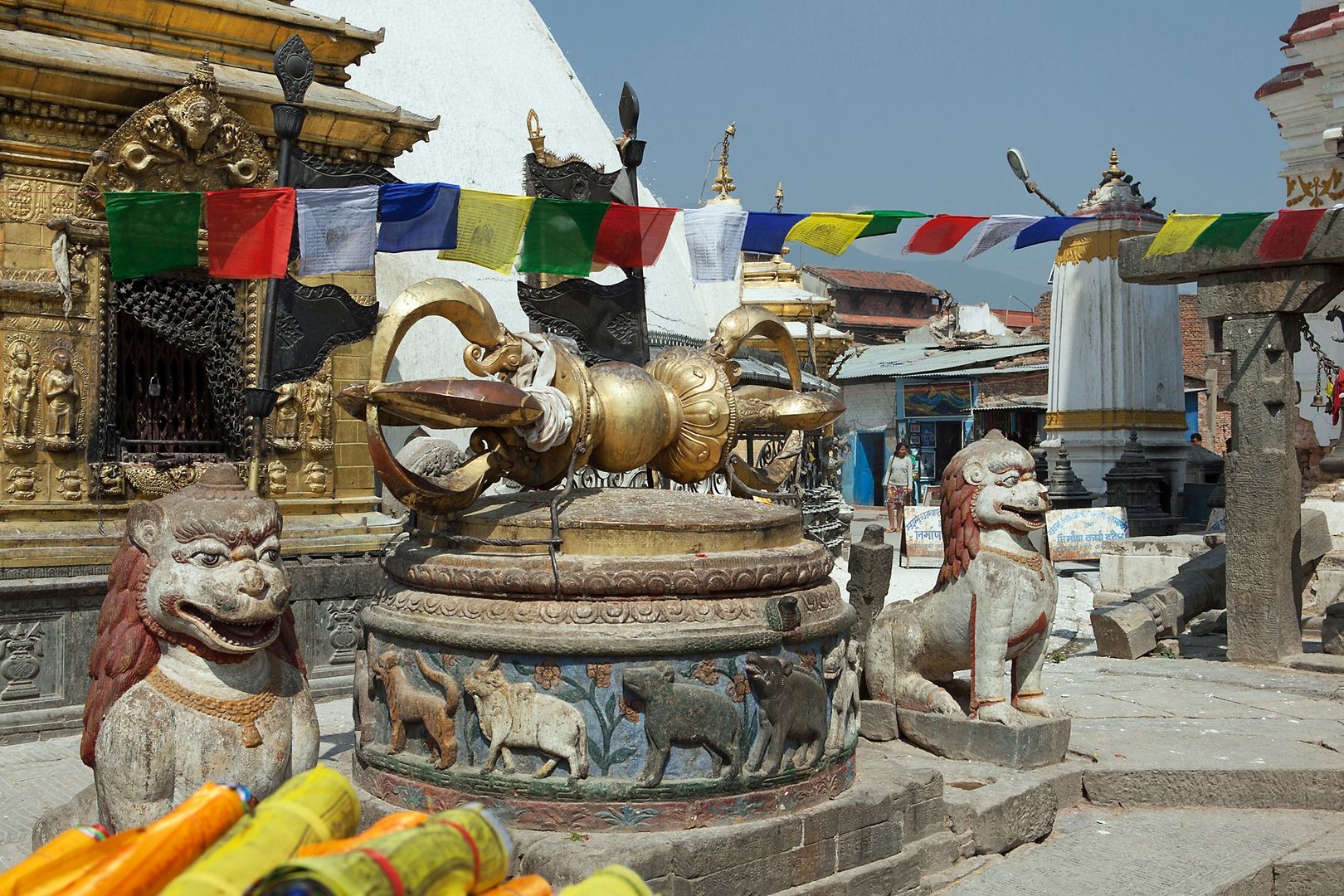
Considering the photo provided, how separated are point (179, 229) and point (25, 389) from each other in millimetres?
1992

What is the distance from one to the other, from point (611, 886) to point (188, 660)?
1948 millimetres

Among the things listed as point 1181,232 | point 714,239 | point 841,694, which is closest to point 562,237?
point 714,239

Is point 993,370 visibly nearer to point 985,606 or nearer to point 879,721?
point 879,721

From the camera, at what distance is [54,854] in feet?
8.39

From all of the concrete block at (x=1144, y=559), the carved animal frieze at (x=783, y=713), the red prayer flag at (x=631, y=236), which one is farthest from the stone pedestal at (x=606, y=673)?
the concrete block at (x=1144, y=559)

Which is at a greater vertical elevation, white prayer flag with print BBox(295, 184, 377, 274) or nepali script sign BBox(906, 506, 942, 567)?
white prayer flag with print BBox(295, 184, 377, 274)

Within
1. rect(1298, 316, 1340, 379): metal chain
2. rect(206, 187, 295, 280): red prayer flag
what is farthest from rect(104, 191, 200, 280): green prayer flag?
rect(1298, 316, 1340, 379): metal chain

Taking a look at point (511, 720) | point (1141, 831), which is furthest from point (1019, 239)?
point (511, 720)

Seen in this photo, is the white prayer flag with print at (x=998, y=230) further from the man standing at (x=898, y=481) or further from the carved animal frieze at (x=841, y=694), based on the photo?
the man standing at (x=898, y=481)

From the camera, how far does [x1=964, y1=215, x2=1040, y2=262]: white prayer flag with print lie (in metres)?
8.24

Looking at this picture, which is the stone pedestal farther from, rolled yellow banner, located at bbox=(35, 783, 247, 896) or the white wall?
the white wall

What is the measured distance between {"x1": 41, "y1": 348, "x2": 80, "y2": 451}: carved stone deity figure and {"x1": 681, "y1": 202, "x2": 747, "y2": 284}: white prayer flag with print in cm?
380

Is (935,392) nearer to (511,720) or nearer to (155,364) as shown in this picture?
(155,364)

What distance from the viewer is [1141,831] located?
5.80 metres
